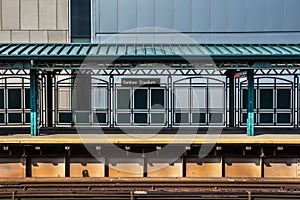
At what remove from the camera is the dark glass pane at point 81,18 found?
24.6m

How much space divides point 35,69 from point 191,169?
710cm

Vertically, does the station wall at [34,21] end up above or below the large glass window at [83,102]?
above

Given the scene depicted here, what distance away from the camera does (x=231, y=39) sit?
24.2 m

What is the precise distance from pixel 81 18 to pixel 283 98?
536 inches

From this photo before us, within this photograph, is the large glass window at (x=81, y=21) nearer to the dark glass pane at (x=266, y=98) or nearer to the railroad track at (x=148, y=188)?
the dark glass pane at (x=266, y=98)

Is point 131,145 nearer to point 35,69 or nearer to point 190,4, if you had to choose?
point 35,69

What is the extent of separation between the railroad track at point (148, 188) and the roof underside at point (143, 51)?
4.57 m

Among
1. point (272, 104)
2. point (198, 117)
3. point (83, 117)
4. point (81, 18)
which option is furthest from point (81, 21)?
point (272, 104)

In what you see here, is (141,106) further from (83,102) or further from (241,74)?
(241,74)

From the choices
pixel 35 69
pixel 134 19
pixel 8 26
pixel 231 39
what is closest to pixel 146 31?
pixel 134 19

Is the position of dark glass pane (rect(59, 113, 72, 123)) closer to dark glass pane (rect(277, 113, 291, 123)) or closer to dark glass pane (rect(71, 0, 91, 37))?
dark glass pane (rect(71, 0, 91, 37))

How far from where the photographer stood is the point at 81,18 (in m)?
24.8

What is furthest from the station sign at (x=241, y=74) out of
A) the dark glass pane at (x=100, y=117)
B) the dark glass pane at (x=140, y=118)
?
the dark glass pane at (x=100, y=117)

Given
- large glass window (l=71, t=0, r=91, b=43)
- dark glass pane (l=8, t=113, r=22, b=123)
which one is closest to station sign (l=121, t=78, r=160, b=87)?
large glass window (l=71, t=0, r=91, b=43)
